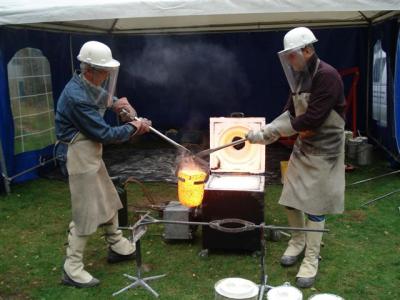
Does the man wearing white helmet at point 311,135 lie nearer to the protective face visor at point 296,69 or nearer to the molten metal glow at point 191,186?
the protective face visor at point 296,69

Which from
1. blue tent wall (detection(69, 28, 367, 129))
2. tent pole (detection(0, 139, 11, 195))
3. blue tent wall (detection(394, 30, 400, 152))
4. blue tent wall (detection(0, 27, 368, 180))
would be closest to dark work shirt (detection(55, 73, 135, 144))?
tent pole (detection(0, 139, 11, 195))

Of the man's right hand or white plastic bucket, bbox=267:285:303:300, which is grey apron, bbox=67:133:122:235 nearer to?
the man's right hand

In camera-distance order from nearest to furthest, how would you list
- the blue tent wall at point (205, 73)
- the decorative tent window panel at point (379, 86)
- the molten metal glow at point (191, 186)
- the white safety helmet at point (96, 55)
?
1. the white safety helmet at point (96, 55)
2. the molten metal glow at point (191, 186)
3. the decorative tent window panel at point (379, 86)
4. the blue tent wall at point (205, 73)

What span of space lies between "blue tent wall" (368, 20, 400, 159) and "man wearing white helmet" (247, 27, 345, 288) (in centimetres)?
382

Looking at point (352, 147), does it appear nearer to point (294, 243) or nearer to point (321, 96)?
point (294, 243)

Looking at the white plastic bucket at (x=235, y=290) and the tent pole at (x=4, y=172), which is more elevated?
the white plastic bucket at (x=235, y=290)

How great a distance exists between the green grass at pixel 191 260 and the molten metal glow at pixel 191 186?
48 centimetres

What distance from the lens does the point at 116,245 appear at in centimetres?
432

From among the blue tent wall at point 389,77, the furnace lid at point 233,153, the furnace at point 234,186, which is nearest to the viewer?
the furnace at point 234,186

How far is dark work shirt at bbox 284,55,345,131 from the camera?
3.61 m

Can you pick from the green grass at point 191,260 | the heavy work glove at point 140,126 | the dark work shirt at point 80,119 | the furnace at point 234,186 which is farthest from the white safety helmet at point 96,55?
the green grass at point 191,260

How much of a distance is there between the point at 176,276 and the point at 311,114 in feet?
5.98

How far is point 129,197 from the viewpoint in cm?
648

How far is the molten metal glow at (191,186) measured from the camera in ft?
15.0
